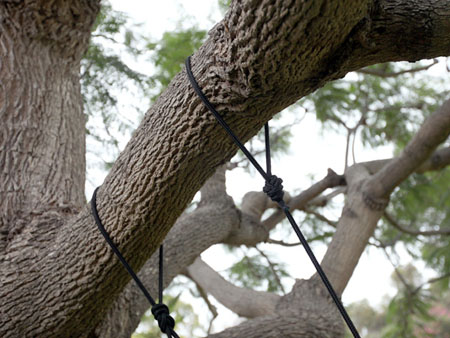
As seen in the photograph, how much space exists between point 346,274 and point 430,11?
1312 mm

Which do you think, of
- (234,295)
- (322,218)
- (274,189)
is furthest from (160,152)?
(322,218)

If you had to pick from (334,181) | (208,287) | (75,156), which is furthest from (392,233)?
(75,156)

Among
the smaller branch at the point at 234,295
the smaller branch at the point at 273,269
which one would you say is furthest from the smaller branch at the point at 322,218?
the smaller branch at the point at 234,295

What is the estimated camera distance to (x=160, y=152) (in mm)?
919

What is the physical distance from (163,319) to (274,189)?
31 centimetres

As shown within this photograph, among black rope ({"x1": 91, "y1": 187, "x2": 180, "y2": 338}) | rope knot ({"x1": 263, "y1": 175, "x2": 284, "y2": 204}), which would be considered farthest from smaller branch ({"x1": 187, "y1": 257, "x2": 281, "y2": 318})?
rope knot ({"x1": 263, "y1": 175, "x2": 284, "y2": 204})

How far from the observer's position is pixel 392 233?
11.1 feet

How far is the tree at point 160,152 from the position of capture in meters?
0.74

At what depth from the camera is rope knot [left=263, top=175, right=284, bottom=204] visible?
0.85 meters

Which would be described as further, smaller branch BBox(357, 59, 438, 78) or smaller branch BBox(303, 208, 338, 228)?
smaller branch BBox(303, 208, 338, 228)

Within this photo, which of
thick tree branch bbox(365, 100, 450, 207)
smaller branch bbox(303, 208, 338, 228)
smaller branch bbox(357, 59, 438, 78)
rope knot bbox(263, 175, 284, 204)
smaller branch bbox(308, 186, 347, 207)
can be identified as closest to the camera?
rope knot bbox(263, 175, 284, 204)

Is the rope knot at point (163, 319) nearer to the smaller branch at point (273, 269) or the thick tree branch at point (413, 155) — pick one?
the thick tree branch at point (413, 155)

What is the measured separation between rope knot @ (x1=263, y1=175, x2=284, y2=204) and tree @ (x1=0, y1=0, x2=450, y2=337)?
0.10 m

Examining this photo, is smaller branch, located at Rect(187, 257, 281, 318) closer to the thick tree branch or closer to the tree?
the tree
